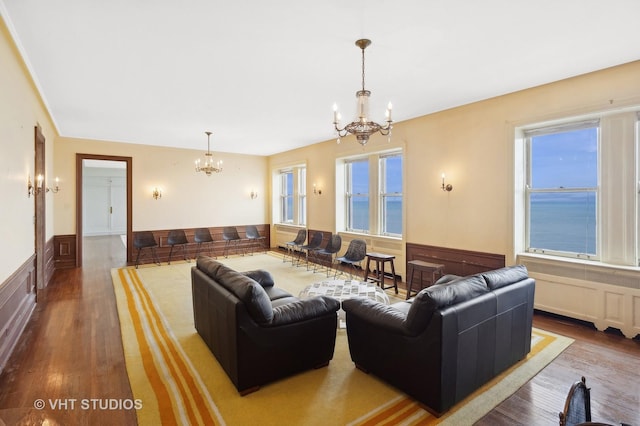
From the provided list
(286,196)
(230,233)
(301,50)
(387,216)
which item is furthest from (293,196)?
(301,50)

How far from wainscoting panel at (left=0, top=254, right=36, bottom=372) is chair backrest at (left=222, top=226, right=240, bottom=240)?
4.57m

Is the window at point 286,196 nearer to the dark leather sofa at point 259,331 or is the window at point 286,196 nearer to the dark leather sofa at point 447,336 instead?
the dark leather sofa at point 259,331

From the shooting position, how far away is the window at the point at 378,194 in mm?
6340

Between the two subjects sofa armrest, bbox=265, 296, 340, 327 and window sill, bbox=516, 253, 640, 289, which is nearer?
sofa armrest, bbox=265, 296, 340, 327

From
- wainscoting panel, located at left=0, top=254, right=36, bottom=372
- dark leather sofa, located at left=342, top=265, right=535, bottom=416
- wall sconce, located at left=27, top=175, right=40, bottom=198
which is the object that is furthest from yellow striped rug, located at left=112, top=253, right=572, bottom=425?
wall sconce, located at left=27, top=175, right=40, bottom=198

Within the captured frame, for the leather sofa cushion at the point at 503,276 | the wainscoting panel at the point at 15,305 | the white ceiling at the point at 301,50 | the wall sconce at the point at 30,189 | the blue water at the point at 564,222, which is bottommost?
the wainscoting panel at the point at 15,305

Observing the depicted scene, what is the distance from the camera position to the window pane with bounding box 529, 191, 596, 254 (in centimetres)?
394

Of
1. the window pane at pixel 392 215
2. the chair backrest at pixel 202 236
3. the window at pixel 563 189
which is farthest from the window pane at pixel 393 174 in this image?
the chair backrest at pixel 202 236

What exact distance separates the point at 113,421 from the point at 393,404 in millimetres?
1963

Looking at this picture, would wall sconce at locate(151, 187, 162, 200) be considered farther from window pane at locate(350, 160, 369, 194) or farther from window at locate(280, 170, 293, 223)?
window pane at locate(350, 160, 369, 194)

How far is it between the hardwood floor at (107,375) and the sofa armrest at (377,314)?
83 centimetres

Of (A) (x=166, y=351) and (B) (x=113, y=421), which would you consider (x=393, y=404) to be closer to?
(B) (x=113, y=421)

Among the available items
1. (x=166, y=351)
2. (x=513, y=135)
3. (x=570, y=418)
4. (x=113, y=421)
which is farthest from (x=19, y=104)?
(x=513, y=135)

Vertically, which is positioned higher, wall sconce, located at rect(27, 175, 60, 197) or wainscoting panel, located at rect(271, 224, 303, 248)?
wall sconce, located at rect(27, 175, 60, 197)
